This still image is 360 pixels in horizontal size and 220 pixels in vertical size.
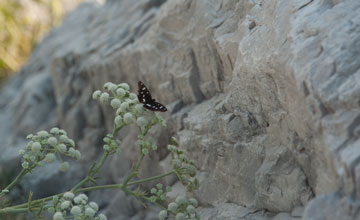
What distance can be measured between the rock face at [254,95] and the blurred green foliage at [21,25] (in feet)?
14.5

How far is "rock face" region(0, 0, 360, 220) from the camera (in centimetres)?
180

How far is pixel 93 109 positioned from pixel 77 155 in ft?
6.82

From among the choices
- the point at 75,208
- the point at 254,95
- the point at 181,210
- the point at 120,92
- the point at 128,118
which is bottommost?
the point at 181,210

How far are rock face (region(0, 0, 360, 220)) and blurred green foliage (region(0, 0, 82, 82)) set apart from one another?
441 cm

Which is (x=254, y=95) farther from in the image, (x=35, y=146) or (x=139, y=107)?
(x=35, y=146)

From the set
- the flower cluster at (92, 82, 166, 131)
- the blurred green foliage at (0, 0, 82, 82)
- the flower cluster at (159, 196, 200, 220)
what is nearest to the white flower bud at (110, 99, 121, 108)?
the flower cluster at (92, 82, 166, 131)

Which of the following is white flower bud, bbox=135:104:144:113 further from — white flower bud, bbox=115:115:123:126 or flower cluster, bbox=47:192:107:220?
flower cluster, bbox=47:192:107:220

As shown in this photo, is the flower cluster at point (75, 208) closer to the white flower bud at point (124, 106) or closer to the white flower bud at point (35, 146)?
the white flower bud at point (35, 146)

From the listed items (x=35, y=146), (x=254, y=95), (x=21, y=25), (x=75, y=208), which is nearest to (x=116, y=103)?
(x=35, y=146)

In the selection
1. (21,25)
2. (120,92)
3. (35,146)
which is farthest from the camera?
(21,25)

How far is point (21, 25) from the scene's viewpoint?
8.52 meters

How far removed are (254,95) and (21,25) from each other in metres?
7.23

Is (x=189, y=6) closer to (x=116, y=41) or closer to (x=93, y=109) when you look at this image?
(x=116, y=41)

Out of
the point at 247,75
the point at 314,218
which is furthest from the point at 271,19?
the point at 314,218
